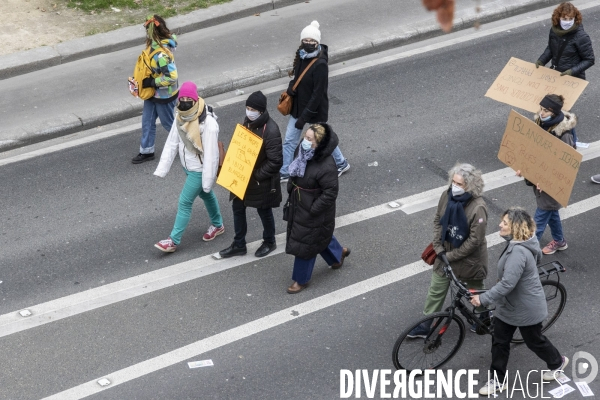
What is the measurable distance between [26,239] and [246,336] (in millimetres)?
2702

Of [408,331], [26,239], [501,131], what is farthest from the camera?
[501,131]

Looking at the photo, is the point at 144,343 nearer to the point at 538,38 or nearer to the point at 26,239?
the point at 26,239

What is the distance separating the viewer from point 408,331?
596cm

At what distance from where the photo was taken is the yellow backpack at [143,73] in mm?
8922

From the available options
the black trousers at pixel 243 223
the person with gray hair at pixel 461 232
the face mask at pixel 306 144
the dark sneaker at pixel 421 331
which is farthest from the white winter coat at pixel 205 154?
the dark sneaker at pixel 421 331

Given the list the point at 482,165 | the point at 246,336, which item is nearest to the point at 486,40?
the point at 482,165

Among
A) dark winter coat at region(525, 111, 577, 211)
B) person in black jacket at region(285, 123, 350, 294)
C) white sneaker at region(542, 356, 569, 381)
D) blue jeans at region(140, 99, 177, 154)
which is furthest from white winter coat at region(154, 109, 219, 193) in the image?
white sneaker at region(542, 356, 569, 381)

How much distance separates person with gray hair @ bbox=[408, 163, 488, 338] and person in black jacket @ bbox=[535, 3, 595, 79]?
3280mm

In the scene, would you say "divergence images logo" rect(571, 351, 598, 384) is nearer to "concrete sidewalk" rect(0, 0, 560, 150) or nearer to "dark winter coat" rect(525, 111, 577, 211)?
"dark winter coat" rect(525, 111, 577, 211)

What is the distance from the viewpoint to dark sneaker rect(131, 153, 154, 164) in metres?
9.38

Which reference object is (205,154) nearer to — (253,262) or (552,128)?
(253,262)

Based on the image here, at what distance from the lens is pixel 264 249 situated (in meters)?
7.73

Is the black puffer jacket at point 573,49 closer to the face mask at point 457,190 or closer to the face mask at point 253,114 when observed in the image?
the face mask at point 457,190

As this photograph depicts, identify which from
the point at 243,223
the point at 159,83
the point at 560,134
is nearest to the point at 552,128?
the point at 560,134
